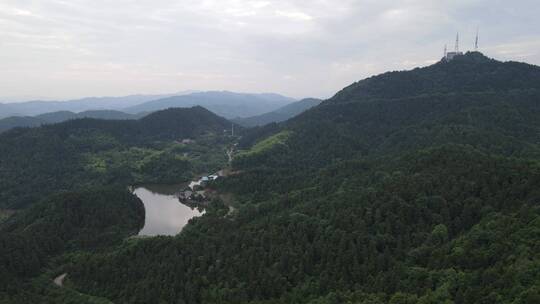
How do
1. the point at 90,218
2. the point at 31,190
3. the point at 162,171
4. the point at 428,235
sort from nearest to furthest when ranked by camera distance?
the point at 428,235 → the point at 90,218 → the point at 31,190 → the point at 162,171

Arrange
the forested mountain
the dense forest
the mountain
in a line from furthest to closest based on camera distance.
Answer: the forested mountain → the dense forest → the mountain

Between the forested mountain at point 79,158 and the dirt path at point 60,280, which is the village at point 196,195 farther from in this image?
the dirt path at point 60,280

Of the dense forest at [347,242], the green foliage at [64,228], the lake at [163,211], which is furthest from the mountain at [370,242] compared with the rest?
the lake at [163,211]

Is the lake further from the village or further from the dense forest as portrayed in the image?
the dense forest

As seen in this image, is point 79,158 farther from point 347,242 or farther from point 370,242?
point 370,242

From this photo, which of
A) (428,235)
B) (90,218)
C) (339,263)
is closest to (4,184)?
(90,218)

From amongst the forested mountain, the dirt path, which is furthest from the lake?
the dirt path

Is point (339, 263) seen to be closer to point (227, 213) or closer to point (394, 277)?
point (394, 277)

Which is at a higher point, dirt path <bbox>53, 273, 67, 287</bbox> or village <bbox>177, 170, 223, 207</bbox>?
village <bbox>177, 170, 223, 207</bbox>
